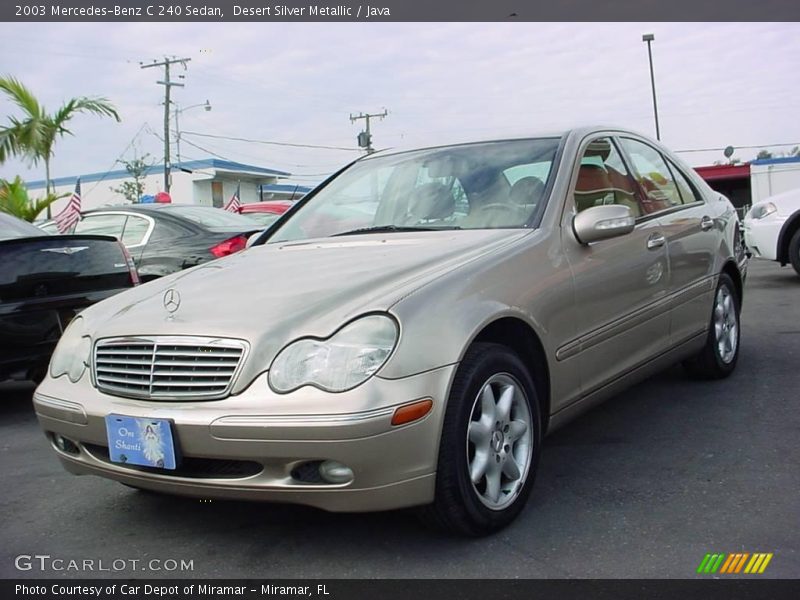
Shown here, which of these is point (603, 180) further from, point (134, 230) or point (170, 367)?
point (134, 230)

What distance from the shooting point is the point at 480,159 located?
12.9ft

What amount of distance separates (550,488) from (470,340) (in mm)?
945

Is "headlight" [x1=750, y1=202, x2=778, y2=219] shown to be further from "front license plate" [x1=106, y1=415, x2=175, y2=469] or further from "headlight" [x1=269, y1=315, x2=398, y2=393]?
"front license plate" [x1=106, y1=415, x2=175, y2=469]

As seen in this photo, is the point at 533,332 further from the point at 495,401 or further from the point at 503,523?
the point at 503,523

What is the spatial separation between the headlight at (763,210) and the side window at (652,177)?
231 inches

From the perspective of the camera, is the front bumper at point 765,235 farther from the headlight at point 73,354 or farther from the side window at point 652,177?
the headlight at point 73,354

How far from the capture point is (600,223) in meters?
3.45

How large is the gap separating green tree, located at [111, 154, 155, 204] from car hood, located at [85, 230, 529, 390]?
47533 mm

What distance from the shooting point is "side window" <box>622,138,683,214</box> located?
4.35 meters

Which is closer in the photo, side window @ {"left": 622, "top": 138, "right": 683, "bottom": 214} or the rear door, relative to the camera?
the rear door

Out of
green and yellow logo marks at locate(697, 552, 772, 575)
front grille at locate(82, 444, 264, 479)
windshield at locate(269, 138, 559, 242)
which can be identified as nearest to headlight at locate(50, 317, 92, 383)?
front grille at locate(82, 444, 264, 479)

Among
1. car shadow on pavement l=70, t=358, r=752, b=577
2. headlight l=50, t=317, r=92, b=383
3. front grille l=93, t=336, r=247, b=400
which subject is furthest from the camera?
headlight l=50, t=317, r=92, b=383

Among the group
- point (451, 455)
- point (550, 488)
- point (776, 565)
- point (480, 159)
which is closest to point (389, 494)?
point (451, 455)

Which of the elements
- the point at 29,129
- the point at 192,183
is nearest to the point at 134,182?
the point at 192,183
